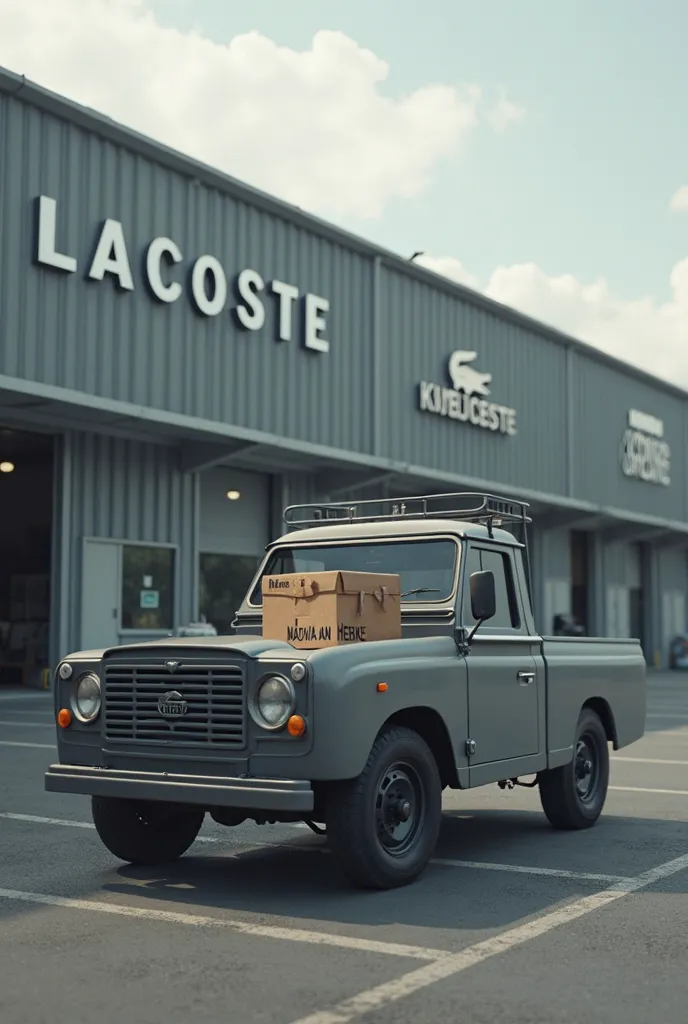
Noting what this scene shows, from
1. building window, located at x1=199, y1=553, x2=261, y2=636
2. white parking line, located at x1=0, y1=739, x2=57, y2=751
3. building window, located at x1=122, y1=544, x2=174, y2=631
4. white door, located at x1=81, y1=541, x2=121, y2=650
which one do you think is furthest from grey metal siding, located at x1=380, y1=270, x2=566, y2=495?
white parking line, located at x1=0, y1=739, x2=57, y2=751

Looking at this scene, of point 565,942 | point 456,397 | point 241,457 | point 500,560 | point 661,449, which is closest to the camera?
point 565,942

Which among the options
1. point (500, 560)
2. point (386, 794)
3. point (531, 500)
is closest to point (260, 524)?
point (531, 500)

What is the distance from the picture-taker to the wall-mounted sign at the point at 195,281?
1906 centimetres

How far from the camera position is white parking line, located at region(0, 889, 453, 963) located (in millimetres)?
5551

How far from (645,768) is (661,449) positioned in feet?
97.4

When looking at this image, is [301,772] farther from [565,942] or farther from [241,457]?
[241,457]

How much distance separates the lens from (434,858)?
25.7 feet

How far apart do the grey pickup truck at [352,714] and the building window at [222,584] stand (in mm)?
15737

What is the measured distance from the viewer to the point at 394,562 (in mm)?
8320

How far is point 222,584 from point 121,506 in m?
3.46

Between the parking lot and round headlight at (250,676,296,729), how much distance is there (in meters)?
0.94

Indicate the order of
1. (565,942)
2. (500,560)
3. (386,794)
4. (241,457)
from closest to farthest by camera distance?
(565,942) < (386,794) < (500,560) < (241,457)

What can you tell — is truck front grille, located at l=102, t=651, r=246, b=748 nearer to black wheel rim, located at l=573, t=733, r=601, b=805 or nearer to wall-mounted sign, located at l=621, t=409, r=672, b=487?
black wheel rim, located at l=573, t=733, r=601, b=805

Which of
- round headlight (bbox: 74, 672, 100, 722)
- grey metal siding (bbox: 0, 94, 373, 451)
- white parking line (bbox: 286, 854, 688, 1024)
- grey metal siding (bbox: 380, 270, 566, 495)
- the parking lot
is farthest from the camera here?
grey metal siding (bbox: 380, 270, 566, 495)
